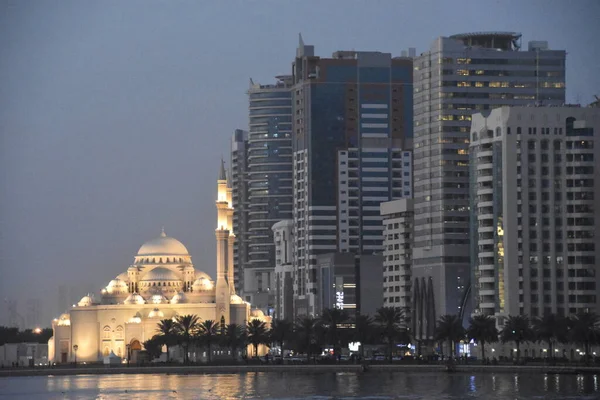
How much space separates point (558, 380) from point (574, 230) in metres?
33.6

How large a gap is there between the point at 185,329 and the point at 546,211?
45902mm

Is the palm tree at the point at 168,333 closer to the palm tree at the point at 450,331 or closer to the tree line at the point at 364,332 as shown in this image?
the tree line at the point at 364,332

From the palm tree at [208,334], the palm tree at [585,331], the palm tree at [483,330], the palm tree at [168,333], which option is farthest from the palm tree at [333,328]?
the palm tree at [585,331]

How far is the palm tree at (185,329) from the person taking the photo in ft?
631

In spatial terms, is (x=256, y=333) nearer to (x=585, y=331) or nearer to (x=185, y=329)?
(x=185, y=329)

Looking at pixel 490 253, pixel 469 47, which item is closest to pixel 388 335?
pixel 490 253

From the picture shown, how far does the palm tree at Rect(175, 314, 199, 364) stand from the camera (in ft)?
631

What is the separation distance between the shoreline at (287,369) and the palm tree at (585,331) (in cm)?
405

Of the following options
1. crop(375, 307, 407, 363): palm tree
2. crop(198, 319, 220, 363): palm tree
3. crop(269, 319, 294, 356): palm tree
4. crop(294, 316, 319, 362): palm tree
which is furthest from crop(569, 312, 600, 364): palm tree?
crop(198, 319, 220, 363): palm tree

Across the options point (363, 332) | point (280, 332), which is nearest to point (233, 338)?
point (280, 332)

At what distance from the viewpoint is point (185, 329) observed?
195750 millimetres

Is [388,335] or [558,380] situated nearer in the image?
[558,380]

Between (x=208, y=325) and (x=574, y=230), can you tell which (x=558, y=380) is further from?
(x=208, y=325)

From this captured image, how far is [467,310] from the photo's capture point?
187 meters
